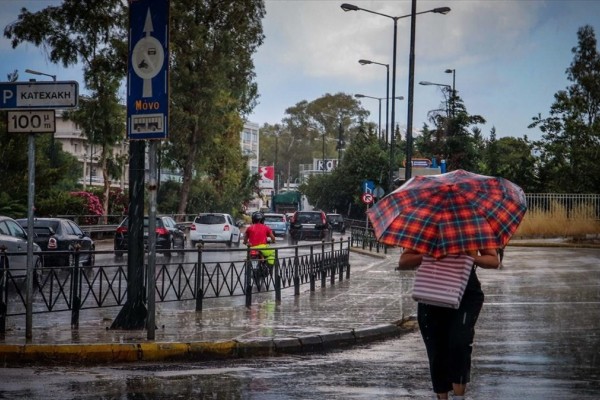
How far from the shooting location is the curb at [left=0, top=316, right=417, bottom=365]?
11812mm

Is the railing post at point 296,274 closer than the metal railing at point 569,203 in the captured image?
Yes

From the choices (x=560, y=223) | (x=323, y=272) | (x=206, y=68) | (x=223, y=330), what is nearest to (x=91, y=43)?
(x=206, y=68)

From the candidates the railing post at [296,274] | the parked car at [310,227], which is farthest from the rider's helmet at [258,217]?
the parked car at [310,227]

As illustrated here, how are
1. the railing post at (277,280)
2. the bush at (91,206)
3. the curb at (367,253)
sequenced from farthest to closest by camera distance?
the bush at (91,206) < the curb at (367,253) < the railing post at (277,280)

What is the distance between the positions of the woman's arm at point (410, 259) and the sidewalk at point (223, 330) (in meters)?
5.14

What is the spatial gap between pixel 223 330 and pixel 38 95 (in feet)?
13.0

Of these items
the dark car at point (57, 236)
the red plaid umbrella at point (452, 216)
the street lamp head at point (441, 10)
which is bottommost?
the dark car at point (57, 236)

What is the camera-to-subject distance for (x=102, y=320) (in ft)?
48.9

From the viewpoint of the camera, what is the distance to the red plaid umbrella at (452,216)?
24.2 feet

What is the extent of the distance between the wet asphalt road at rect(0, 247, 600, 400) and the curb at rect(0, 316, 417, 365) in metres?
0.36

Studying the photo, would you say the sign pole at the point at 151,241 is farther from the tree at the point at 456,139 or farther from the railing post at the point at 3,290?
the tree at the point at 456,139

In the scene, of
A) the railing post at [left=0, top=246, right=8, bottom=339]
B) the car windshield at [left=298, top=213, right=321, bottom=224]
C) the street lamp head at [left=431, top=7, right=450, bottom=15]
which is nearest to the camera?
the railing post at [left=0, top=246, right=8, bottom=339]

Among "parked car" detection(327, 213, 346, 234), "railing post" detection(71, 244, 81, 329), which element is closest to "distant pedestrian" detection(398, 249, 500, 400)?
"railing post" detection(71, 244, 81, 329)

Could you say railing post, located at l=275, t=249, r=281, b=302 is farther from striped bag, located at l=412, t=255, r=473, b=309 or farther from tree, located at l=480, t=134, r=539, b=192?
tree, located at l=480, t=134, r=539, b=192
